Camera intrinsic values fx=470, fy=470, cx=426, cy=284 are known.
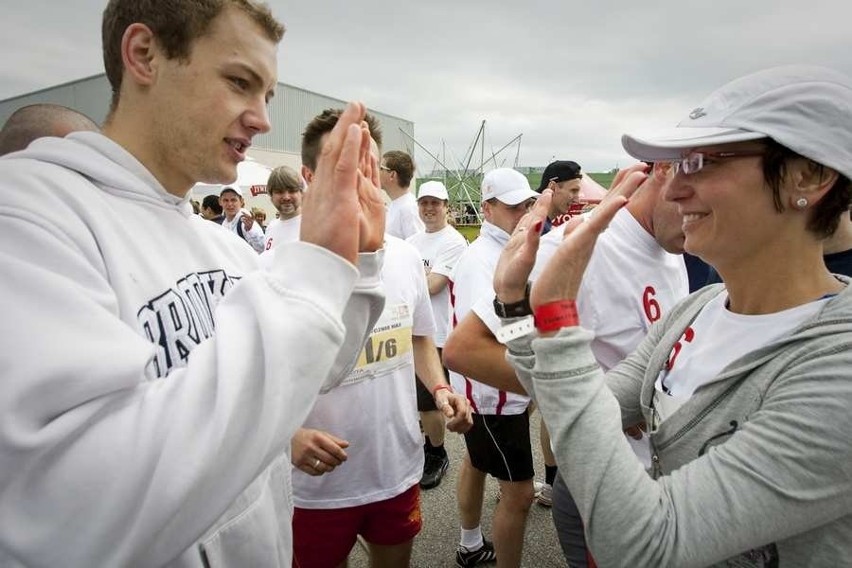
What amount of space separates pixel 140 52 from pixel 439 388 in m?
1.98

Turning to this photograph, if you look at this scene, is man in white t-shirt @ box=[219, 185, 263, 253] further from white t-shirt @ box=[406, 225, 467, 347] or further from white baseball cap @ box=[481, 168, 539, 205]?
white baseball cap @ box=[481, 168, 539, 205]

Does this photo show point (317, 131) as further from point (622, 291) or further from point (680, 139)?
point (680, 139)

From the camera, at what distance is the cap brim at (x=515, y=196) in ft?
12.5

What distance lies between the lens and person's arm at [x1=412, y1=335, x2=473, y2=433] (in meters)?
2.39

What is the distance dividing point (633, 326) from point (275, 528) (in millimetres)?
1632

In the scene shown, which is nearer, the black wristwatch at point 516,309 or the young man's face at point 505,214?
the black wristwatch at point 516,309

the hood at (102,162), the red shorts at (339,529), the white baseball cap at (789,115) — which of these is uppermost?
the white baseball cap at (789,115)

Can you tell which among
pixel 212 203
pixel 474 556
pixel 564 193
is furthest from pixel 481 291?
pixel 212 203

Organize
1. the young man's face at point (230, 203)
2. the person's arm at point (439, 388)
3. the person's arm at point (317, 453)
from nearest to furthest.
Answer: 1. the person's arm at point (317, 453)
2. the person's arm at point (439, 388)
3. the young man's face at point (230, 203)

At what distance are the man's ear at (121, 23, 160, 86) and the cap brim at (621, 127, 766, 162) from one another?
1.27 m

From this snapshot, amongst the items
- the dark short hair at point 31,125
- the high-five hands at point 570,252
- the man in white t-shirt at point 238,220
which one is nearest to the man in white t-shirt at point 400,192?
the man in white t-shirt at point 238,220

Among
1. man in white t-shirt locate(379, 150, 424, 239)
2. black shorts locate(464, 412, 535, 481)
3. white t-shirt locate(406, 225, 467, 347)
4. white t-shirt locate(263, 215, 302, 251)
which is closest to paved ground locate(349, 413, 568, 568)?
black shorts locate(464, 412, 535, 481)

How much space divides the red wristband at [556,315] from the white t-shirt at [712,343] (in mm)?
362

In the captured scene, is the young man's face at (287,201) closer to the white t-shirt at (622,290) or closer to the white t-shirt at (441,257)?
the white t-shirt at (441,257)
